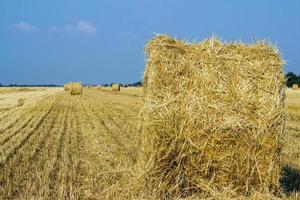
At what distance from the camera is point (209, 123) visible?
7.31m

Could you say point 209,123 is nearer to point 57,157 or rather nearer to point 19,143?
point 57,157

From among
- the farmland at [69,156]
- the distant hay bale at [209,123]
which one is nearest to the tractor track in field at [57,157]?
the farmland at [69,156]

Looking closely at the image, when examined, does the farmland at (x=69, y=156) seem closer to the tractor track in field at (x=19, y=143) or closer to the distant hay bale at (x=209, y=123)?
the tractor track in field at (x=19, y=143)

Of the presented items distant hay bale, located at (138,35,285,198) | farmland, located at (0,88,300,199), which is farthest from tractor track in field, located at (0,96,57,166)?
distant hay bale, located at (138,35,285,198)

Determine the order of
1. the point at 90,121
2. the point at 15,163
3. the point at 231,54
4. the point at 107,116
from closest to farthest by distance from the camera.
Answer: the point at 231,54 → the point at 15,163 → the point at 90,121 → the point at 107,116

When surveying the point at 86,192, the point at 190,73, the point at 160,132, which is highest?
the point at 190,73

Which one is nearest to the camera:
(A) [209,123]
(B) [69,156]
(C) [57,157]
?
(A) [209,123]

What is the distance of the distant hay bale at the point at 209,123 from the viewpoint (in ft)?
24.0

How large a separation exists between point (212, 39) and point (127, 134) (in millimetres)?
6537

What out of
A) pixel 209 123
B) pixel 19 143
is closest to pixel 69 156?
pixel 19 143

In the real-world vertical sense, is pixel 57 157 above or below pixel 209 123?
below

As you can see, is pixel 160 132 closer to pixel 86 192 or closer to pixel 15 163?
pixel 86 192

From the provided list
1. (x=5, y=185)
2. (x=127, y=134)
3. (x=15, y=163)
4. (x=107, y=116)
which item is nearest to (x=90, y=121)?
(x=107, y=116)

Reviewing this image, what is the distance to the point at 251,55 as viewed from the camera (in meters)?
7.68
